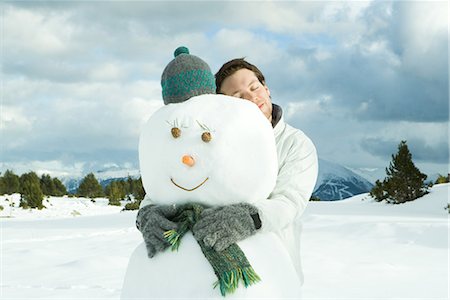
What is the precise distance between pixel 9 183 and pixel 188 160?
95.6 feet

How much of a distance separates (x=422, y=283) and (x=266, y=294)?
4.13 m

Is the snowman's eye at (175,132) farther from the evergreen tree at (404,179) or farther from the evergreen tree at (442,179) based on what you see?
the evergreen tree at (442,179)

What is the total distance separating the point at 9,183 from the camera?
96.4 feet

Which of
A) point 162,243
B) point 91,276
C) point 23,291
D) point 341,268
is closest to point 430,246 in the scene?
point 341,268

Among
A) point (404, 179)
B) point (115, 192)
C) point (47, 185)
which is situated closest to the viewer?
point (404, 179)

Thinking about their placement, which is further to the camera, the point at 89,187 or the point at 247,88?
the point at 89,187

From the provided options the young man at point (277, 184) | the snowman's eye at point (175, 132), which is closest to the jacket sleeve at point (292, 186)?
the young man at point (277, 184)

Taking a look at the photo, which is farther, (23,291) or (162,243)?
(23,291)

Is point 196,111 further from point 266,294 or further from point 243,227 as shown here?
point 266,294

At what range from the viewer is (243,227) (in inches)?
94.9

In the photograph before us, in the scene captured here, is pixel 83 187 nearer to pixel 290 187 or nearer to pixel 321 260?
pixel 321 260

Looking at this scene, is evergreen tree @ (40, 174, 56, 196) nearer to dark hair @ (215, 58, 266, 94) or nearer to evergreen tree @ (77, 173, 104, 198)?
evergreen tree @ (77, 173, 104, 198)

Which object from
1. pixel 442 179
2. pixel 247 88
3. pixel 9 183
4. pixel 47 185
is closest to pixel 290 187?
pixel 247 88

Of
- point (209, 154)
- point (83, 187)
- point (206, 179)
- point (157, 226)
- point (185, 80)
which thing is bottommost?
point (157, 226)
